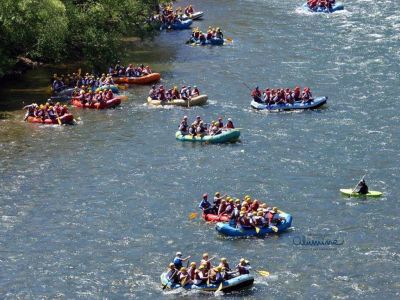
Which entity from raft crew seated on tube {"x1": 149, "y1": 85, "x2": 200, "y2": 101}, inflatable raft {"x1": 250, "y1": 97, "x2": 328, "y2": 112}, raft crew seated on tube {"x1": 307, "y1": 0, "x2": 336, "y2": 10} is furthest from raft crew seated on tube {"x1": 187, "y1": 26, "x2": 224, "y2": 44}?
inflatable raft {"x1": 250, "y1": 97, "x2": 328, "y2": 112}

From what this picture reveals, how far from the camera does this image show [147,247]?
41.2 m

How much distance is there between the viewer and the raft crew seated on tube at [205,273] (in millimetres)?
37594

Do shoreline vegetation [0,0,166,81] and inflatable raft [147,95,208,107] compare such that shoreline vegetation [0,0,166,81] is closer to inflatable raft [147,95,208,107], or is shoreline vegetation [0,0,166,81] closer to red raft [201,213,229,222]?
inflatable raft [147,95,208,107]

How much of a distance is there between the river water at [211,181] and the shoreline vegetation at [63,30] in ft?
→ 8.68

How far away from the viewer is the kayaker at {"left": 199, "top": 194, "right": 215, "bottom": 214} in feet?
145

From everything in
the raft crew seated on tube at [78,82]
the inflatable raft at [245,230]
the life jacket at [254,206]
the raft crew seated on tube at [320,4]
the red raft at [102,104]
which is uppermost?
the raft crew seated on tube at [320,4]

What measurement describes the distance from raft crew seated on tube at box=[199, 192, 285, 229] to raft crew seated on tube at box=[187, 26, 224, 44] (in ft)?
119

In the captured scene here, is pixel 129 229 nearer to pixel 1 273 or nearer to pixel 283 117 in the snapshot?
pixel 1 273

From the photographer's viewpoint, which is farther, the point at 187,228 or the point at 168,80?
the point at 168,80

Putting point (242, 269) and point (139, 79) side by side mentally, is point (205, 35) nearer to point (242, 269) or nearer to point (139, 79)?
point (139, 79)

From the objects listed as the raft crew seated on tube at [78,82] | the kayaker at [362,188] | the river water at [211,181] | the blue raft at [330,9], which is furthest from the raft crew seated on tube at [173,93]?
the blue raft at [330,9]

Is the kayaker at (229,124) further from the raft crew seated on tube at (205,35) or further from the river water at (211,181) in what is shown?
the raft crew seated on tube at (205,35)

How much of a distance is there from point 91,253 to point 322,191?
42.4 feet

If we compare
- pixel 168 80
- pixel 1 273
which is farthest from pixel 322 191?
pixel 168 80
